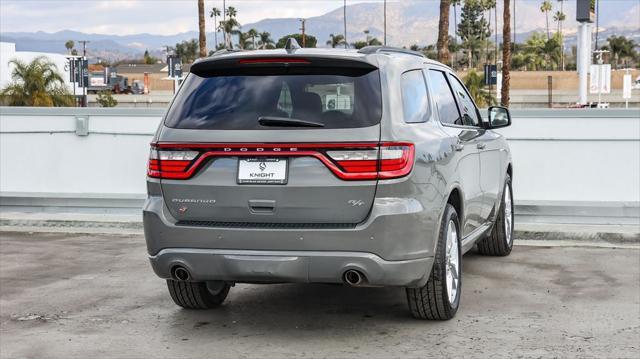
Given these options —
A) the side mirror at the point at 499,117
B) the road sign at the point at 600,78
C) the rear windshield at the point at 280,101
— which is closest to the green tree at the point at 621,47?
the road sign at the point at 600,78

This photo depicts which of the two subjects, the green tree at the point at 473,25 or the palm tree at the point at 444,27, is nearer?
the palm tree at the point at 444,27

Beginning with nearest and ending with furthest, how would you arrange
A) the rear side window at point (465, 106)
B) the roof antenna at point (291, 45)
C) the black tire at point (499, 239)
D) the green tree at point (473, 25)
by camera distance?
the roof antenna at point (291, 45), the rear side window at point (465, 106), the black tire at point (499, 239), the green tree at point (473, 25)

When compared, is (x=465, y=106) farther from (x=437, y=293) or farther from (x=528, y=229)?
(x=528, y=229)

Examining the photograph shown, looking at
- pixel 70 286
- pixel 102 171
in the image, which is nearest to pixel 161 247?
pixel 70 286

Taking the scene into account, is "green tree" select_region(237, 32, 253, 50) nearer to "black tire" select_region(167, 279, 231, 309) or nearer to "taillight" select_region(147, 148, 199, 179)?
"black tire" select_region(167, 279, 231, 309)

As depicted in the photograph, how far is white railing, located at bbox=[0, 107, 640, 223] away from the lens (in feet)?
40.1

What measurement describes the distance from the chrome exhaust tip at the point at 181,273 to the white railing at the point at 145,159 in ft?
21.6

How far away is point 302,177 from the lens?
6191 mm

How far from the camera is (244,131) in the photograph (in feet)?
20.8

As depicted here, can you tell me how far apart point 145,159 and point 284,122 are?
24.6 ft

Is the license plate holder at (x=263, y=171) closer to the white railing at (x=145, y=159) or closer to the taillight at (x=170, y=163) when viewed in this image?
the taillight at (x=170, y=163)

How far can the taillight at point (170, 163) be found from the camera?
6445 millimetres

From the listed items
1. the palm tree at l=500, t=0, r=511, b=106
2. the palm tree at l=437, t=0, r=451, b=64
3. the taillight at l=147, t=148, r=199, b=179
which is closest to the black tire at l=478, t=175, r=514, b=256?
the taillight at l=147, t=148, r=199, b=179

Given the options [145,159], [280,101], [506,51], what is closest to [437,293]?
[280,101]
